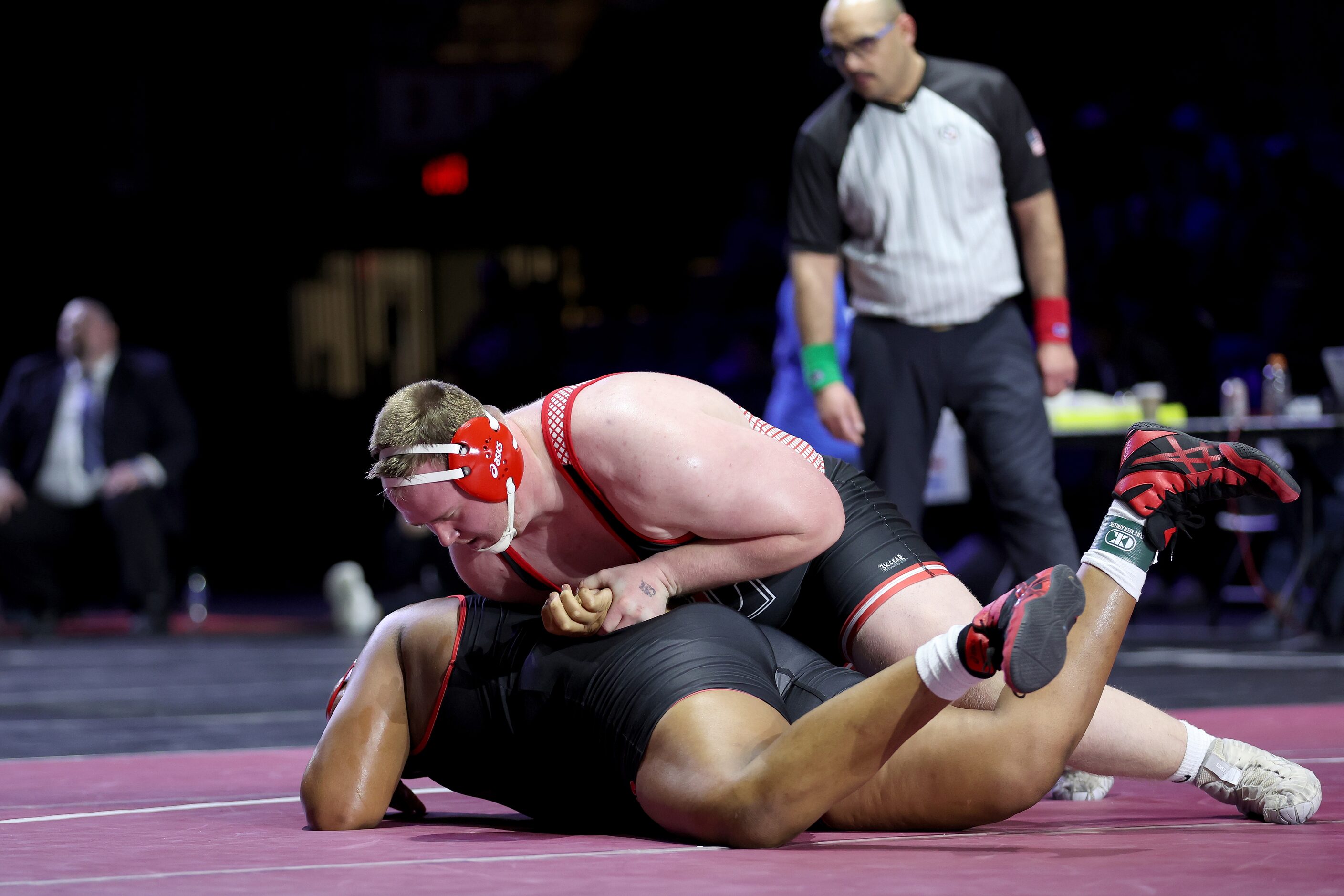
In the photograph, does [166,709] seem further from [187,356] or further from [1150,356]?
[187,356]

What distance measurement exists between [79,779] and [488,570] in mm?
1372

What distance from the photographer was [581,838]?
105 inches

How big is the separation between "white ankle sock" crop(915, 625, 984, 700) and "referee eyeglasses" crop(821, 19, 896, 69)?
84.3 inches

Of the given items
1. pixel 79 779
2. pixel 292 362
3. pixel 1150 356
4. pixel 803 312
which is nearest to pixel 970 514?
pixel 1150 356

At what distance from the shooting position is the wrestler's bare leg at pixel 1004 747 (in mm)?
2467

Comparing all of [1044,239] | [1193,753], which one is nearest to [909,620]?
[1193,753]

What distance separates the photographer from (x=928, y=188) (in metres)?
4.14

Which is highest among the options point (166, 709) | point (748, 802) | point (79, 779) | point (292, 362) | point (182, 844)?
point (748, 802)

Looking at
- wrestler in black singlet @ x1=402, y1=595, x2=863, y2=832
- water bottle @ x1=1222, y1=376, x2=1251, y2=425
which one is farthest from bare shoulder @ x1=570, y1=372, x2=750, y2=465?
water bottle @ x1=1222, y1=376, x2=1251, y2=425

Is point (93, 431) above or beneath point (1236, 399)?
beneath

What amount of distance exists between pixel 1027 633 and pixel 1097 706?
497 millimetres

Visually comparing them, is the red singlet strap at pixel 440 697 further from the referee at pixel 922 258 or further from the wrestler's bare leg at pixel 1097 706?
the referee at pixel 922 258

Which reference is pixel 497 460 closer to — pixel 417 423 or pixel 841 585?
pixel 417 423

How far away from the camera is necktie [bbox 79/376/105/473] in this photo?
8.81 m
